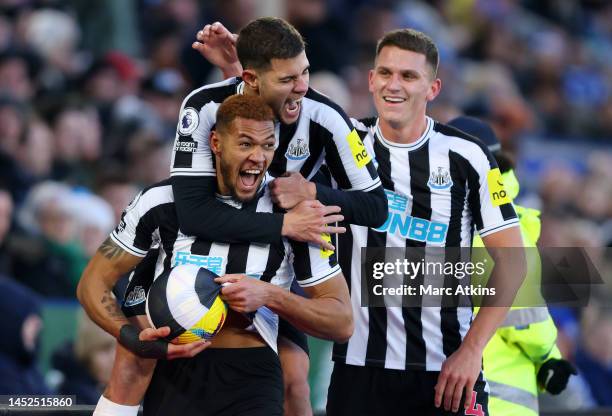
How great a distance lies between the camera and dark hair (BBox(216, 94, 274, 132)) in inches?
193

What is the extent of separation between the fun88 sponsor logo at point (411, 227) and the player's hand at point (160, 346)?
1.18 metres

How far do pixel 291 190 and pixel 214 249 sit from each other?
383 mm

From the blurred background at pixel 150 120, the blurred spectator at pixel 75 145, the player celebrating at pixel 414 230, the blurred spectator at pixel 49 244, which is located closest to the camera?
the player celebrating at pixel 414 230

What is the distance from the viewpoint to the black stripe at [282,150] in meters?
5.27

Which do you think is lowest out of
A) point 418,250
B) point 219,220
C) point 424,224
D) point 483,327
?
point 483,327

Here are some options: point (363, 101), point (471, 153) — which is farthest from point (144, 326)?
point (363, 101)

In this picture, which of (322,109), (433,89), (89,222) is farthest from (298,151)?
(89,222)

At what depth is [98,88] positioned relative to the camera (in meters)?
10.4

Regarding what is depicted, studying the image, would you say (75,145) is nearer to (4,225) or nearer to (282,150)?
(4,225)

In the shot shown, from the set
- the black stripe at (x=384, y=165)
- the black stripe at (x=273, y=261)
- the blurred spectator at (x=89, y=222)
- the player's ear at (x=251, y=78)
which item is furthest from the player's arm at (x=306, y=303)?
the blurred spectator at (x=89, y=222)

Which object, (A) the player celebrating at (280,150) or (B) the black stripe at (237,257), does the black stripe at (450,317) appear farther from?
(B) the black stripe at (237,257)

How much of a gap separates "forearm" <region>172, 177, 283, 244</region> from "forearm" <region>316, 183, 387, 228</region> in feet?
0.91

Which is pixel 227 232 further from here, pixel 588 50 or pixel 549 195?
pixel 588 50

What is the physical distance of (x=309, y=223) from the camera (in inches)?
193
